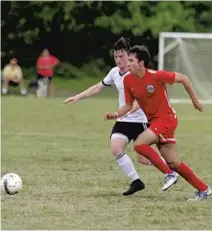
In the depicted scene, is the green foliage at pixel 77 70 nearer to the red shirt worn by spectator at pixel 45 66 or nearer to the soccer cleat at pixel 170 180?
the red shirt worn by spectator at pixel 45 66

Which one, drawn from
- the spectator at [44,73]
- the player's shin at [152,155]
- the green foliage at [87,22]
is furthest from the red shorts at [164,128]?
the green foliage at [87,22]

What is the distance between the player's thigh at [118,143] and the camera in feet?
29.3

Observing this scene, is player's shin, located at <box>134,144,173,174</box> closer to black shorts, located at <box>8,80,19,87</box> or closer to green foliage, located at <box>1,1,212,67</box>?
black shorts, located at <box>8,80,19,87</box>

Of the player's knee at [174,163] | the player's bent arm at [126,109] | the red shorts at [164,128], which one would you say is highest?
the player's bent arm at [126,109]

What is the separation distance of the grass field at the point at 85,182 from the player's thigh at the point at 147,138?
1.89ft

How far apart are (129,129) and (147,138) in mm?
786

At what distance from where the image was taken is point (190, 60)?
931 inches

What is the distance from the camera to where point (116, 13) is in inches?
1462

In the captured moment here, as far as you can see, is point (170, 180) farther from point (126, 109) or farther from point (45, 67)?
point (45, 67)

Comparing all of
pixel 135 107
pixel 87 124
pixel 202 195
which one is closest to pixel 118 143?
pixel 135 107

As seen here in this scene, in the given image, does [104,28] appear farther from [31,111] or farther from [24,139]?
[24,139]

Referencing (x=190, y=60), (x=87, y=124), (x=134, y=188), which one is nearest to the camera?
(x=134, y=188)

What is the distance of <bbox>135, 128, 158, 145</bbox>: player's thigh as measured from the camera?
8.30 meters

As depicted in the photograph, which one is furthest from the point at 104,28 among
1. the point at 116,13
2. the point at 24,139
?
the point at 24,139
